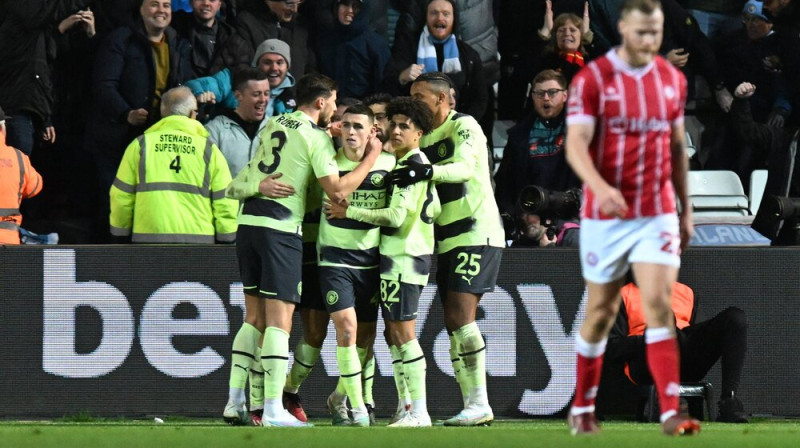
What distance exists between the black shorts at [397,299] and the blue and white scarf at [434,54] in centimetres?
372

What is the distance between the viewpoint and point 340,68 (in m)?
12.9

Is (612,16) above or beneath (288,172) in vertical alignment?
above

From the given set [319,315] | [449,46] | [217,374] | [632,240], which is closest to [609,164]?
[632,240]

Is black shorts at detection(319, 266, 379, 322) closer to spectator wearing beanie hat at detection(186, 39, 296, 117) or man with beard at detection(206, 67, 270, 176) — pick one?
man with beard at detection(206, 67, 270, 176)

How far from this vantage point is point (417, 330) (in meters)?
10.2

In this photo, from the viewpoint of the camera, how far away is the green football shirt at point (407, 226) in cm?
895

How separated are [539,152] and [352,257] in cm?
306

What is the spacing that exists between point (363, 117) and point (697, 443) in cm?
367

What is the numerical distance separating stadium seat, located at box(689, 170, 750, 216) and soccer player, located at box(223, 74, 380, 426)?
15.4ft

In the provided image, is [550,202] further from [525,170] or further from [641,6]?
[641,6]

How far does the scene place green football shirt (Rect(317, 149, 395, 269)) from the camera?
9.07 meters

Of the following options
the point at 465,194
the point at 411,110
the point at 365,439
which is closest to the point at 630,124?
the point at 365,439

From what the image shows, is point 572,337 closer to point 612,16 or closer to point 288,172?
point 288,172

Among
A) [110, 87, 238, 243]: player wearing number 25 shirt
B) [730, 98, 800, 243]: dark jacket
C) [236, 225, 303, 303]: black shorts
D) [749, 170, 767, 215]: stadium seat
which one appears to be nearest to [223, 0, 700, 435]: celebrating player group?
[236, 225, 303, 303]: black shorts
